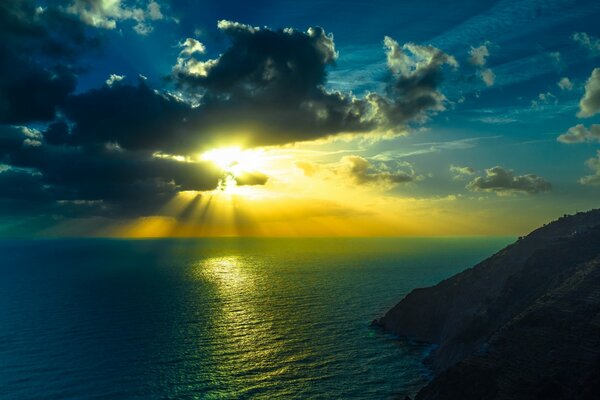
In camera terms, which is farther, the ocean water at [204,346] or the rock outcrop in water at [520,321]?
the ocean water at [204,346]

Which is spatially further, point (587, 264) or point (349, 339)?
point (349, 339)

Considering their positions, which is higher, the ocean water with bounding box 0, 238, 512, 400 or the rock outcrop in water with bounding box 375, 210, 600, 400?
the rock outcrop in water with bounding box 375, 210, 600, 400

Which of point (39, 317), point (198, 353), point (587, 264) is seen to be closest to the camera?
point (587, 264)

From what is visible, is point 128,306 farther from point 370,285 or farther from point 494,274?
point 494,274

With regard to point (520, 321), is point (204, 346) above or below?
below

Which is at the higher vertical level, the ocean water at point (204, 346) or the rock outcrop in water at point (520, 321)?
the rock outcrop in water at point (520, 321)

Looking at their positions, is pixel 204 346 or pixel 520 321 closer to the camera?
pixel 520 321

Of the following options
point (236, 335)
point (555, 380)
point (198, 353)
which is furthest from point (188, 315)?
point (555, 380)

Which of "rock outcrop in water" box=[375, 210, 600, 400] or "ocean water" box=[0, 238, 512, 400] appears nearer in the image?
"rock outcrop in water" box=[375, 210, 600, 400]
